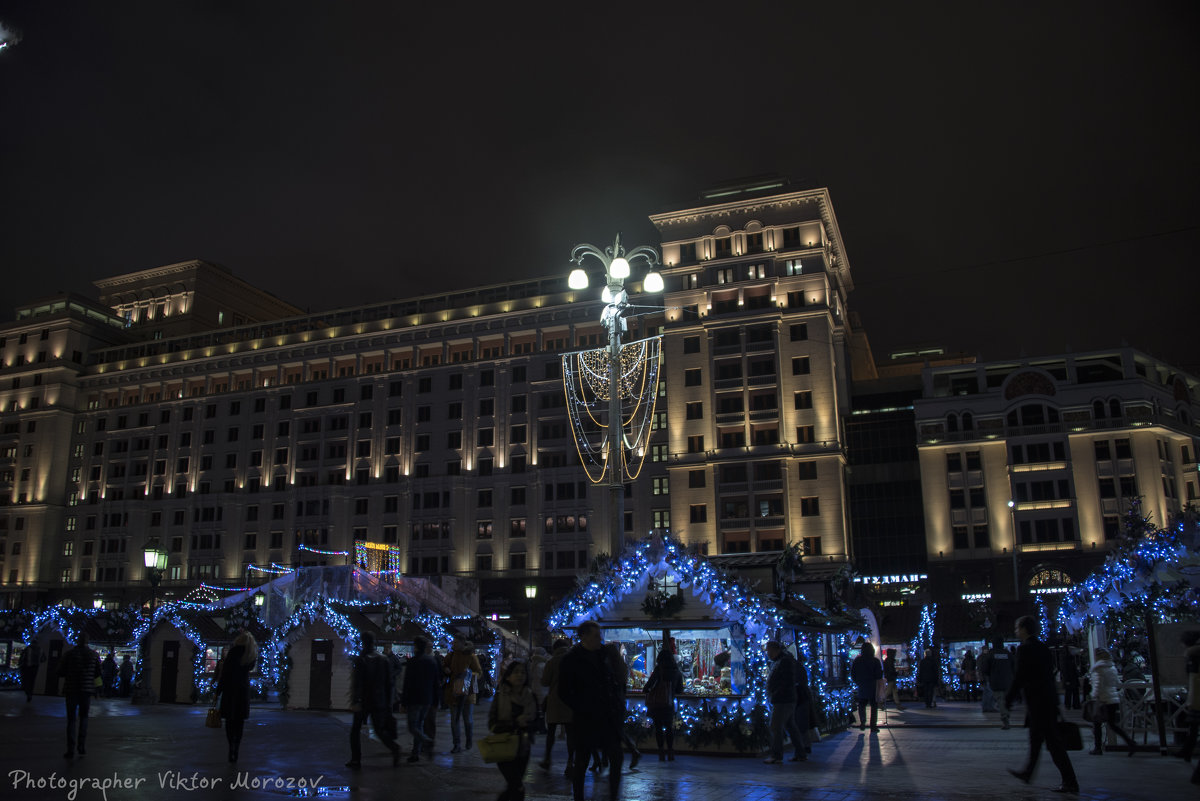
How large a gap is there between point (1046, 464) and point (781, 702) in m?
53.2

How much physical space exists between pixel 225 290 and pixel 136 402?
17.0m

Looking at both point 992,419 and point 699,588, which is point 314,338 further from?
point 699,588

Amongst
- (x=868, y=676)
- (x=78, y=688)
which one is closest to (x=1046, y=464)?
(x=868, y=676)

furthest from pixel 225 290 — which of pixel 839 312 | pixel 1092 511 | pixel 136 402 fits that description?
pixel 1092 511

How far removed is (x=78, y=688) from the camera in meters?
14.9

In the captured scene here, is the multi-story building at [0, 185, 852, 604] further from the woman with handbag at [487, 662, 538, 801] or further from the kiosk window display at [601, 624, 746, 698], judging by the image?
the woman with handbag at [487, 662, 538, 801]

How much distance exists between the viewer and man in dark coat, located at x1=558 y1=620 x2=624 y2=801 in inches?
394

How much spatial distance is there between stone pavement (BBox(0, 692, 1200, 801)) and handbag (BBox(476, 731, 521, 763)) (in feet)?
6.57

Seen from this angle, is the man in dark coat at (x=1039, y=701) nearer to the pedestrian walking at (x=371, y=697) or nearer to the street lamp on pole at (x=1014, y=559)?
the pedestrian walking at (x=371, y=697)

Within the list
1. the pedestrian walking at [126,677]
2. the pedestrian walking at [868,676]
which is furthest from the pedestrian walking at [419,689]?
the pedestrian walking at [126,677]

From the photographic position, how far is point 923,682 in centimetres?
3091

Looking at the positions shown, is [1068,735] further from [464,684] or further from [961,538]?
[961,538]

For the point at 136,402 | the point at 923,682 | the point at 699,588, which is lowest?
the point at 923,682

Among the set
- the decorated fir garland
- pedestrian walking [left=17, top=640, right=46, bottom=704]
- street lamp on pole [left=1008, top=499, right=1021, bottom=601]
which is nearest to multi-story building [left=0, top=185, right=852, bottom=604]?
street lamp on pole [left=1008, top=499, right=1021, bottom=601]
